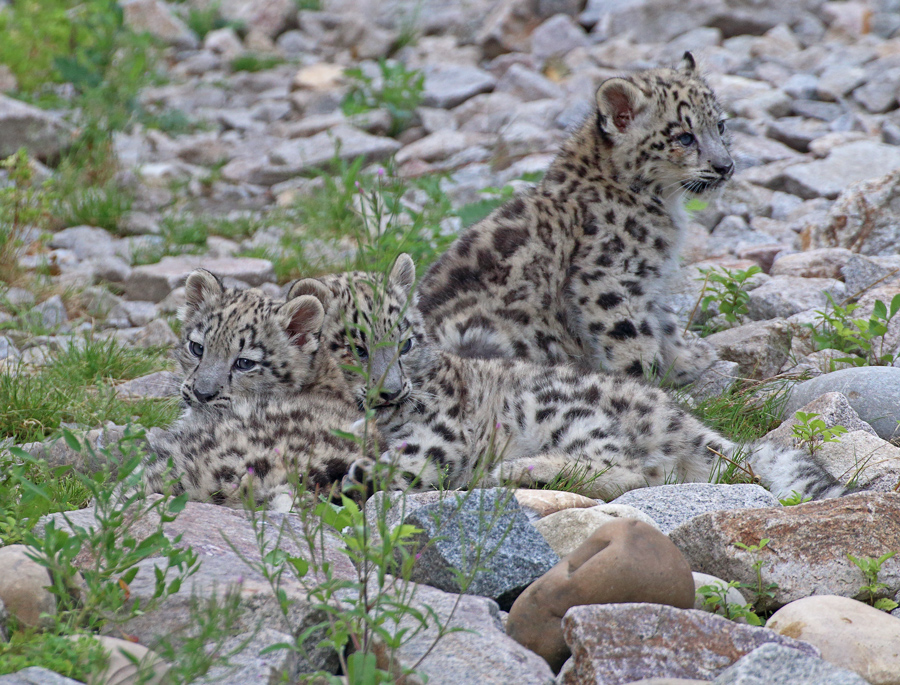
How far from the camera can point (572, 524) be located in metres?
4.66

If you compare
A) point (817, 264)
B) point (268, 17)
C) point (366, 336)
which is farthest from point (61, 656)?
point (268, 17)

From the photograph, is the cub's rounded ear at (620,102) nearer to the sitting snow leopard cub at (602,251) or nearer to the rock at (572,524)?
the sitting snow leopard cub at (602,251)

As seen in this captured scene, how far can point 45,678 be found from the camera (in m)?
3.14

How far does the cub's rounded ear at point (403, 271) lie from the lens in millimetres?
6629

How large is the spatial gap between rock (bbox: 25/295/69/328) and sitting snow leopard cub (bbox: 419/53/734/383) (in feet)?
10.4

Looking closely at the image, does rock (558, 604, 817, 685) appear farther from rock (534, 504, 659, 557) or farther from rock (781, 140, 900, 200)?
rock (781, 140, 900, 200)

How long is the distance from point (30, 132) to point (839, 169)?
30.9 feet

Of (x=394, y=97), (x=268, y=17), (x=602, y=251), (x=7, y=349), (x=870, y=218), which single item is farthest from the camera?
(x=268, y=17)

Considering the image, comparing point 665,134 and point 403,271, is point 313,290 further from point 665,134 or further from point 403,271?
point 665,134

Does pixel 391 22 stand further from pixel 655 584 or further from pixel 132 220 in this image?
pixel 655 584

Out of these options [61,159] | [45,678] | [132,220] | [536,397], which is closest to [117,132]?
[61,159]

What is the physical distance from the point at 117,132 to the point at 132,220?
3.25 metres

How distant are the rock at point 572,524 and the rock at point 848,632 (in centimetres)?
81

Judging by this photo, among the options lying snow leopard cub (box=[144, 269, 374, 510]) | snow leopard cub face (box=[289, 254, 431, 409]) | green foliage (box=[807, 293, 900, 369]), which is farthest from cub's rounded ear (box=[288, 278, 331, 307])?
green foliage (box=[807, 293, 900, 369])
